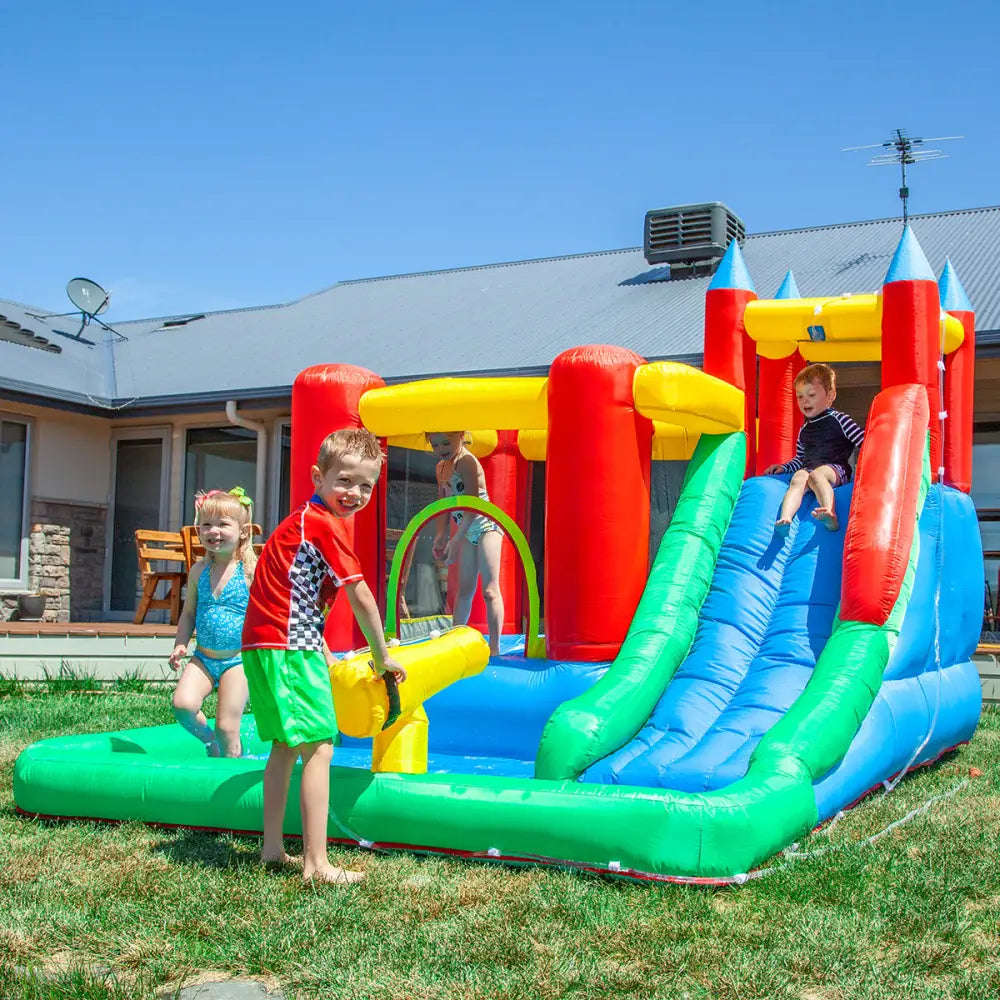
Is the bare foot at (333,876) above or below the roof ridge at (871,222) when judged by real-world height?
below

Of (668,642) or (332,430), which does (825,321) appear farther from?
(332,430)

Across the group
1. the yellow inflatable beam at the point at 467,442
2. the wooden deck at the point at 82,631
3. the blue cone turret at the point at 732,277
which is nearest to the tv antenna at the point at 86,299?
the wooden deck at the point at 82,631

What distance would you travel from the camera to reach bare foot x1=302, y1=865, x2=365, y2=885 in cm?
378

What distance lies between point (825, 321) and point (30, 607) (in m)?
10.00

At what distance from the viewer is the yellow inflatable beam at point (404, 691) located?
14.0ft

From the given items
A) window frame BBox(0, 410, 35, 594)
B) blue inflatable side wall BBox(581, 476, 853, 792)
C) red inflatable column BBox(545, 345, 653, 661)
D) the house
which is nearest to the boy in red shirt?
blue inflatable side wall BBox(581, 476, 853, 792)

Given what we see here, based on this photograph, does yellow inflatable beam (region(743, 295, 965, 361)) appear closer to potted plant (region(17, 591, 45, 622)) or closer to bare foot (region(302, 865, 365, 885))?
bare foot (region(302, 865, 365, 885))

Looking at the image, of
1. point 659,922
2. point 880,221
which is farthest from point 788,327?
point 880,221

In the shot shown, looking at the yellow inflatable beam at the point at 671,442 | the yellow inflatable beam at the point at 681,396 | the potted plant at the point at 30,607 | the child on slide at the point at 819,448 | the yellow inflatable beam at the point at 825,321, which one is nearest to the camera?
the yellow inflatable beam at the point at 681,396

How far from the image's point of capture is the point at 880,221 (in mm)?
15391

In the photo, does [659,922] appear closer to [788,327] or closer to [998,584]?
[788,327]

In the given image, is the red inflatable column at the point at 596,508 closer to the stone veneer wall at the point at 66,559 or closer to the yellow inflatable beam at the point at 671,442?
the yellow inflatable beam at the point at 671,442

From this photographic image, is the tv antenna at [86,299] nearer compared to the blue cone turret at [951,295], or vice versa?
the blue cone turret at [951,295]

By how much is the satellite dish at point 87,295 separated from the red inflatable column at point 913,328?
42.3 ft
